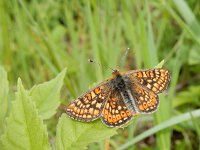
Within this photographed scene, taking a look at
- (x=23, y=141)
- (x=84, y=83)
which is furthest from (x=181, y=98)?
(x=23, y=141)

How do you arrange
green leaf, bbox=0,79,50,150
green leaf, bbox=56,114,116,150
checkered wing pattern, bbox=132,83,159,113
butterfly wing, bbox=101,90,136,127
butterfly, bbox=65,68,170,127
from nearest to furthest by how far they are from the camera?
green leaf, bbox=0,79,50,150, green leaf, bbox=56,114,116,150, butterfly wing, bbox=101,90,136,127, butterfly, bbox=65,68,170,127, checkered wing pattern, bbox=132,83,159,113

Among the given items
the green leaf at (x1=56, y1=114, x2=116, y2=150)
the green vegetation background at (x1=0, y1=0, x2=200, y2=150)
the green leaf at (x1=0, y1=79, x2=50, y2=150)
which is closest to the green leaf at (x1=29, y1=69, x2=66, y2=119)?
the green vegetation background at (x1=0, y1=0, x2=200, y2=150)

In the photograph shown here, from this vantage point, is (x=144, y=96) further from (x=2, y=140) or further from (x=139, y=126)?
(x=139, y=126)

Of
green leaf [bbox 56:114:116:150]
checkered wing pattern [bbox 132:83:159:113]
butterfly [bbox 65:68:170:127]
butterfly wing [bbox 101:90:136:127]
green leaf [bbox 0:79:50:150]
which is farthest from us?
checkered wing pattern [bbox 132:83:159:113]

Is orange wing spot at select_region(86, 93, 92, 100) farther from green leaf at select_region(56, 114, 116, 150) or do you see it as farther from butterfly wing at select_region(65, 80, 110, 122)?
green leaf at select_region(56, 114, 116, 150)

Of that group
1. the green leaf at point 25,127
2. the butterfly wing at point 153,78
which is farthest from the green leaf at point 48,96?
the butterfly wing at point 153,78

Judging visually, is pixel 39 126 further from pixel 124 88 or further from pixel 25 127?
pixel 124 88

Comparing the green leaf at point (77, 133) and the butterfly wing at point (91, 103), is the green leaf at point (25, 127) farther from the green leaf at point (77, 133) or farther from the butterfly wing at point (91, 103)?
the butterfly wing at point (91, 103)
